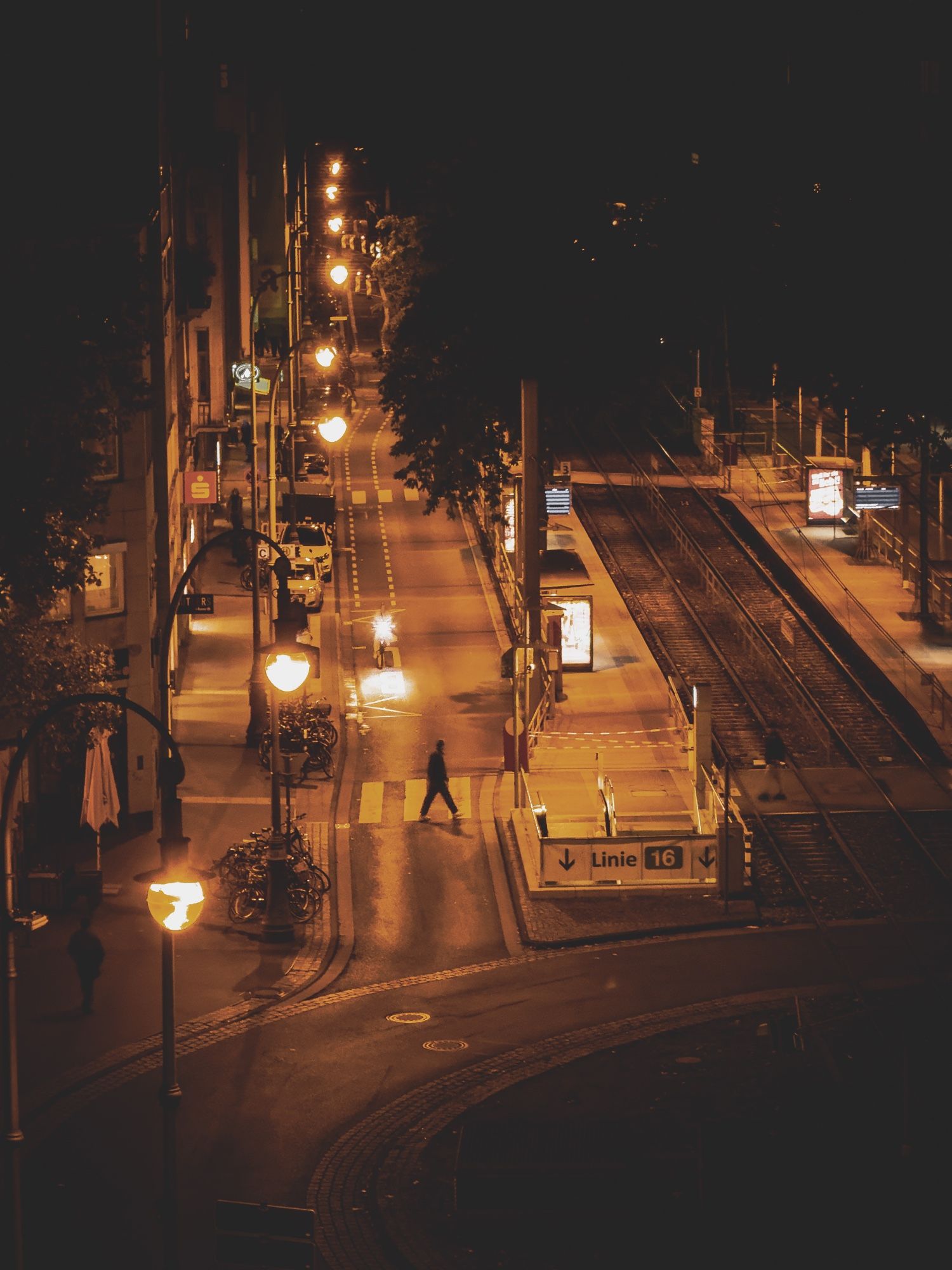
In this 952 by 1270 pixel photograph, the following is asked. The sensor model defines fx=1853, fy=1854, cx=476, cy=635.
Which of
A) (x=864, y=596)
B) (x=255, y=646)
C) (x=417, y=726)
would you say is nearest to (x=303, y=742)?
(x=255, y=646)

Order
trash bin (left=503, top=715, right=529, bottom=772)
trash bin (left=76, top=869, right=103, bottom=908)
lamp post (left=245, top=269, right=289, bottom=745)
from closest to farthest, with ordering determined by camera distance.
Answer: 1. trash bin (left=76, top=869, right=103, bottom=908)
2. trash bin (left=503, top=715, right=529, bottom=772)
3. lamp post (left=245, top=269, right=289, bottom=745)

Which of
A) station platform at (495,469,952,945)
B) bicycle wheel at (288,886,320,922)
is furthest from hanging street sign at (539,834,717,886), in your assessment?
bicycle wheel at (288,886,320,922)

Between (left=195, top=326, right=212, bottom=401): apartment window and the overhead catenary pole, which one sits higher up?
(left=195, top=326, right=212, bottom=401): apartment window

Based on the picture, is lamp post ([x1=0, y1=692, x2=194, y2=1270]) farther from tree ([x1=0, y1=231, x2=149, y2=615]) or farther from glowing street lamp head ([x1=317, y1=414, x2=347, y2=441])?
glowing street lamp head ([x1=317, y1=414, x2=347, y2=441])

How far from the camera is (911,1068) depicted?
23141mm

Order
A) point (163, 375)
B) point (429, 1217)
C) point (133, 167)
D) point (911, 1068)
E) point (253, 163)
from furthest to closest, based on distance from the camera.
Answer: point (253, 163) → point (163, 375) → point (133, 167) → point (911, 1068) → point (429, 1217)

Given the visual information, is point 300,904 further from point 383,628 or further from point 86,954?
point 383,628

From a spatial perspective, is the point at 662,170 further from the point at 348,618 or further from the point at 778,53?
the point at 348,618

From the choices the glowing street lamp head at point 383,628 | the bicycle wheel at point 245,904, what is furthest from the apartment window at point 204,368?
the bicycle wheel at point 245,904

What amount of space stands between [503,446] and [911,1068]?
3101cm

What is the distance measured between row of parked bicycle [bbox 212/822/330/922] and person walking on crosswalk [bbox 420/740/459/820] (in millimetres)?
3942

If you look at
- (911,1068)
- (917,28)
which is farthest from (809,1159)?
(917,28)

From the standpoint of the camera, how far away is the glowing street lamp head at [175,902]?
17.2m

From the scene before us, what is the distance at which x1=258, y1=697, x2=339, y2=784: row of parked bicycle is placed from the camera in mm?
38625
